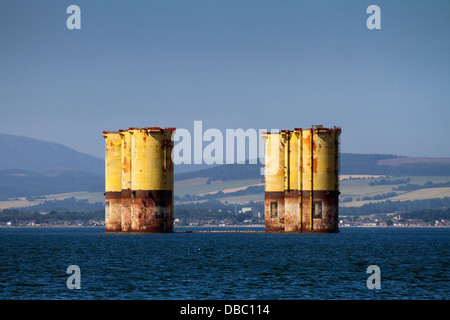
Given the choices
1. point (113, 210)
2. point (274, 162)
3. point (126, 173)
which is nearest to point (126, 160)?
point (126, 173)

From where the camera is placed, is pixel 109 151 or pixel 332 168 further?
pixel 109 151

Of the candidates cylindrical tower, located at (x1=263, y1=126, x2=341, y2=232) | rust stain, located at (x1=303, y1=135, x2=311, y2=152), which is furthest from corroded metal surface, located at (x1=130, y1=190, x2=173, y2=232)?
rust stain, located at (x1=303, y1=135, x2=311, y2=152)

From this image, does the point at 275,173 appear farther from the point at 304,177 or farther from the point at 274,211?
the point at 274,211

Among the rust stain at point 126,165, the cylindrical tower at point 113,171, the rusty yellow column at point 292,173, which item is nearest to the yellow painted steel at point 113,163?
the cylindrical tower at point 113,171

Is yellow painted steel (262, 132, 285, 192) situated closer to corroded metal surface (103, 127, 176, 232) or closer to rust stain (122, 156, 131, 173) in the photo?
corroded metal surface (103, 127, 176, 232)

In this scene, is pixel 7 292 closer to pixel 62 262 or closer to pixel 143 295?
pixel 143 295

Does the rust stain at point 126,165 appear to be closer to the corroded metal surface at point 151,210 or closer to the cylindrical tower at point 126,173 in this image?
the cylindrical tower at point 126,173
